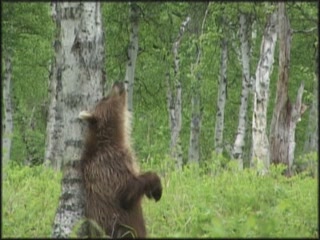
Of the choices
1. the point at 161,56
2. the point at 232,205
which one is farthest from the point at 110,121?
the point at 161,56

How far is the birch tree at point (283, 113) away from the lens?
1612 cm

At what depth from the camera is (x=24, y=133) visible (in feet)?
130

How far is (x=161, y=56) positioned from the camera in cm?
2864

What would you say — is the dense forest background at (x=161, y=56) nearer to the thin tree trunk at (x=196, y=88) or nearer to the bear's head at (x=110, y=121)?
the thin tree trunk at (x=196, y=88)

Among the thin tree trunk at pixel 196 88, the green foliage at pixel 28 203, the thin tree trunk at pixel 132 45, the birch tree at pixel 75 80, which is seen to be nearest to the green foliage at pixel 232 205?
the birch tree at pixel 75 80

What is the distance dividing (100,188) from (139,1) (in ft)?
58.5

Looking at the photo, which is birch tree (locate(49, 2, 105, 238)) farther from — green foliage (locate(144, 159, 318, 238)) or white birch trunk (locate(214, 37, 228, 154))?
white birch trunk (locate(214, 37, 228, 154))

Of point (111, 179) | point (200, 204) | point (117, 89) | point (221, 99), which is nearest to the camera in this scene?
point (111, 179)

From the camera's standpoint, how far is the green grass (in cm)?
639

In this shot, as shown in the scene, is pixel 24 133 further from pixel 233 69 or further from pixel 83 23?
pixel 83 23

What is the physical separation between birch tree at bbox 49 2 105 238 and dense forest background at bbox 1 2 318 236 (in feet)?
27.4

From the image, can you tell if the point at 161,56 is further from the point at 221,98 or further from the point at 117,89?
the point at 117,89

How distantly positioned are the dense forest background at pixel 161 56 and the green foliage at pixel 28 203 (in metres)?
6.14

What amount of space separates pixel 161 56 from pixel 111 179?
22.7m
